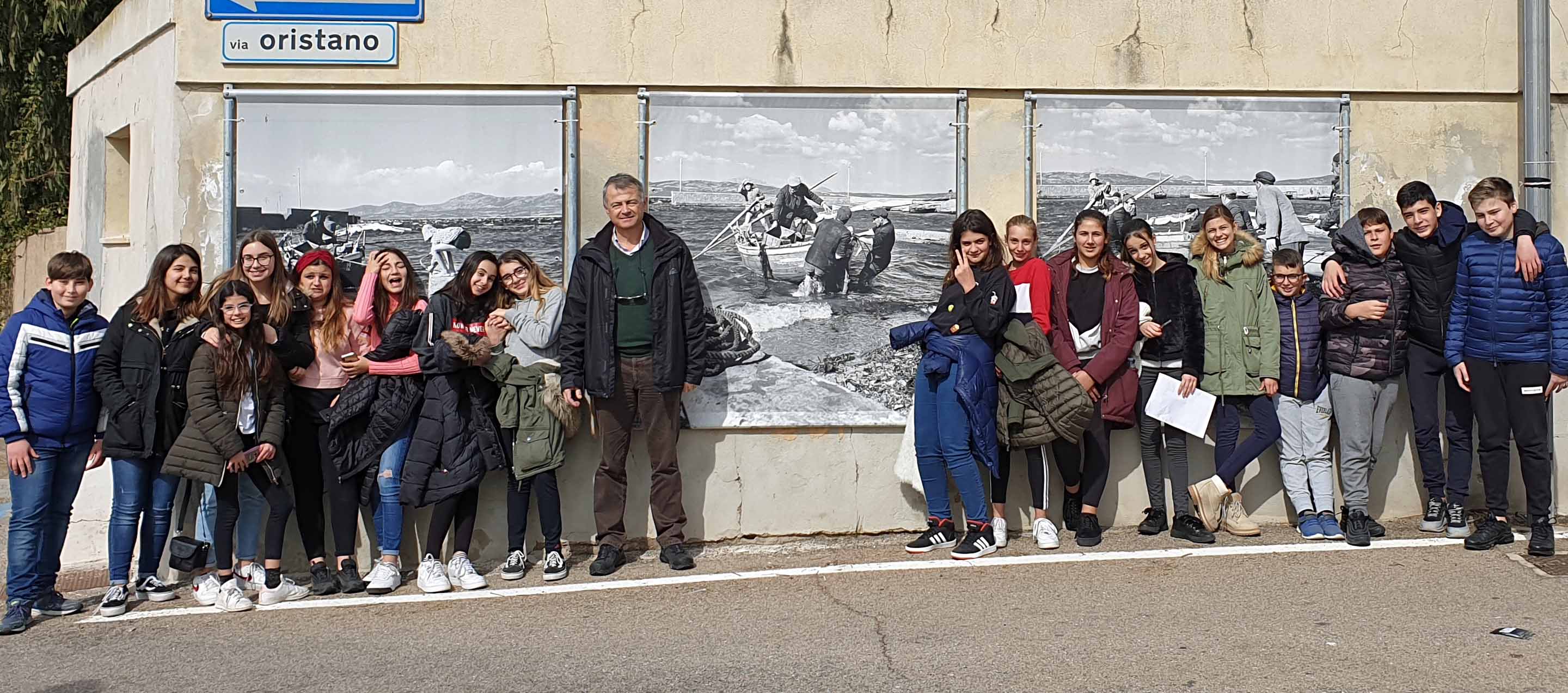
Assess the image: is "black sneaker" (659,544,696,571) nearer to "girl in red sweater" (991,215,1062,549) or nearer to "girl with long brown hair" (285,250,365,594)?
"girl with long brown hair" (285,250,365,594)

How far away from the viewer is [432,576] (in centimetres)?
600

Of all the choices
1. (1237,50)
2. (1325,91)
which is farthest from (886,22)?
(1325,91)

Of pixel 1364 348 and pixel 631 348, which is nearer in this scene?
pixel 631 348

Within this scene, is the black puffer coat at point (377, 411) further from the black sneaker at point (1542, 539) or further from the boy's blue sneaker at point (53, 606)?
the black sneaker at point (1542, 539)

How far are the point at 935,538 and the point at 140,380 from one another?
393 cm

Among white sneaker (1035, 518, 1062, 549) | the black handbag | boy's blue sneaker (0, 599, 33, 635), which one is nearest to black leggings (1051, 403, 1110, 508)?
white sneaker (1035, 518, 1062, 549)

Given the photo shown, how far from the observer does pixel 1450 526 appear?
6566 millimetres

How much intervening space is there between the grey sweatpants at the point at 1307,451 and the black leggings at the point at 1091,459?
966 mm

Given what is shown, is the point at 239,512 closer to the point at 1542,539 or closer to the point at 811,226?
the point at 811,226

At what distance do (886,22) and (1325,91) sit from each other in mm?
2571

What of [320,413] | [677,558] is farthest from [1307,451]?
[320,413]

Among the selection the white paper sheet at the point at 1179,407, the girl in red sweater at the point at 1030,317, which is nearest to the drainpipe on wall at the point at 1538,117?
the white paper sheet at the point at 1179,407

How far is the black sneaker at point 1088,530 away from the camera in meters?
6.56

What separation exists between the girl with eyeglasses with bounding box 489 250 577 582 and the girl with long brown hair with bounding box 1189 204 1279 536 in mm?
3418
